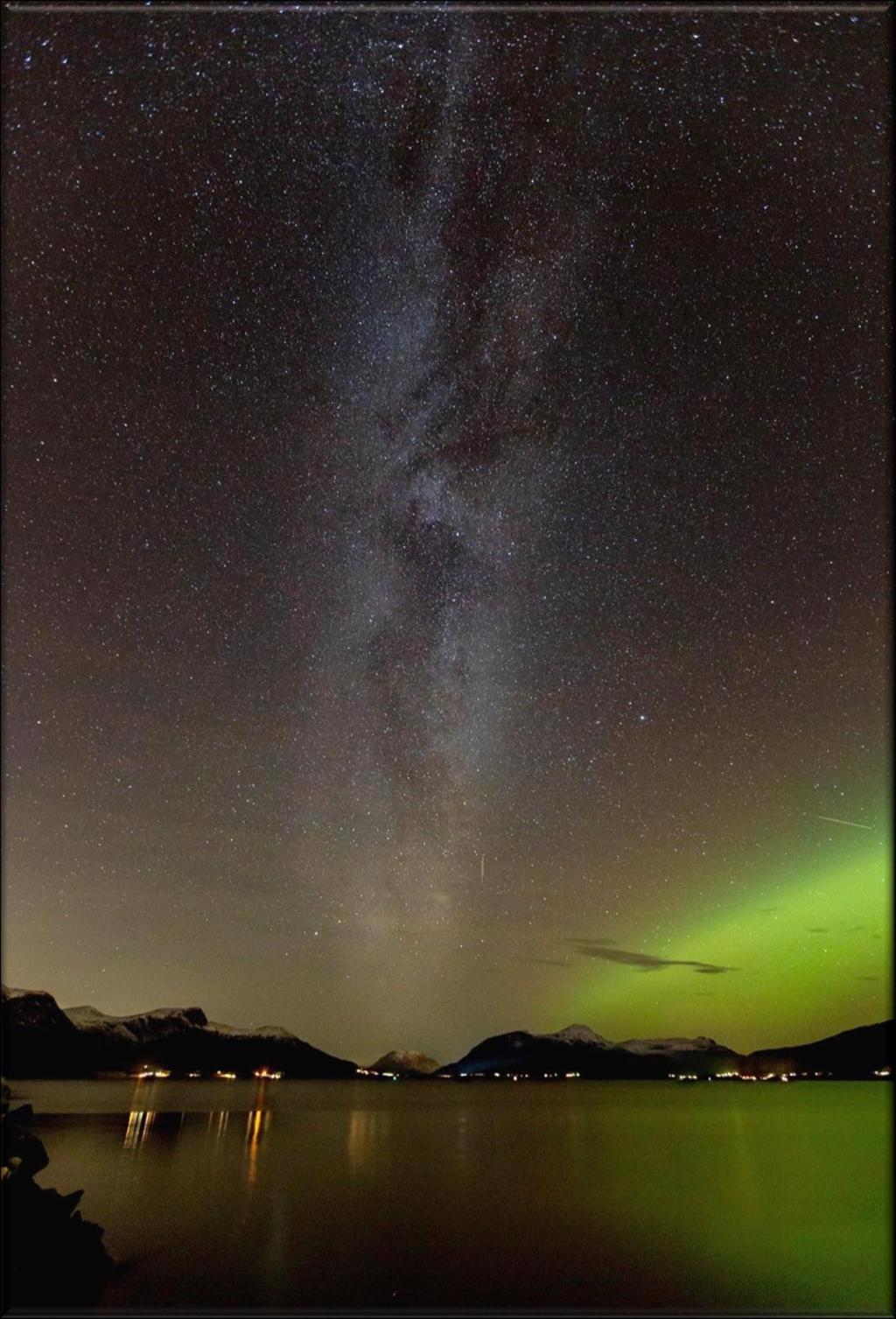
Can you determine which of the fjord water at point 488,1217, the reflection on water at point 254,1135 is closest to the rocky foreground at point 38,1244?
the fjord water at point 488,1217

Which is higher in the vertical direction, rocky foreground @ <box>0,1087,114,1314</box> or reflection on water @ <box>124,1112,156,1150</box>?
rocky foreground @ <box>0,1087,114,1314</box>

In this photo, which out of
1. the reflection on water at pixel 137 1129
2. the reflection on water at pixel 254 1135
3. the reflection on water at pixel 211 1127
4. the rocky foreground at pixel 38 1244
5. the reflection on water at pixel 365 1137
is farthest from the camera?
the reflection on water at pixel 137 1129

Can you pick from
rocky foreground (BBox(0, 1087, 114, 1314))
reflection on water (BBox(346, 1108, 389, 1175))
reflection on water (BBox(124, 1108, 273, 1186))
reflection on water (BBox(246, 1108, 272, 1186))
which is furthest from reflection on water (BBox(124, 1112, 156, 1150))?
rocky foreground (BBox(0, 1087, 114, 1314))

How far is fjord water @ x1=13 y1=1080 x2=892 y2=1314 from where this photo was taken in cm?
1418

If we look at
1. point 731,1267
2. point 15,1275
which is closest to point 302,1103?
point 731,1267

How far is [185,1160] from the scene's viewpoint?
1271 inches

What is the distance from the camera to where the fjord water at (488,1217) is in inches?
558

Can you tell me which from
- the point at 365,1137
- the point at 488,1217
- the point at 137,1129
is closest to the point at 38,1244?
the point at 488,1217

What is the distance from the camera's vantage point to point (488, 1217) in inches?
818

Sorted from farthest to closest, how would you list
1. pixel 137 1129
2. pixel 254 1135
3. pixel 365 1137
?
pixel 137 1129 < pixel 365 1137 < pixel 254 1135

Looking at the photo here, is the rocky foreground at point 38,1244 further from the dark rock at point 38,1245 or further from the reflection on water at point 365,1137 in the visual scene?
the reflection on water at point 365,1137

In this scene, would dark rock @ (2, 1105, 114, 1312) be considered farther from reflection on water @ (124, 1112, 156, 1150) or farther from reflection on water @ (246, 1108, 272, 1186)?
reflection on water @ (124, 1112, 156, 1150)

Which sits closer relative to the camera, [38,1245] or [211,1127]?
[38,1245]

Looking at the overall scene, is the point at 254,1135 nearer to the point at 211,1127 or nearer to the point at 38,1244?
the point at 211,1127
